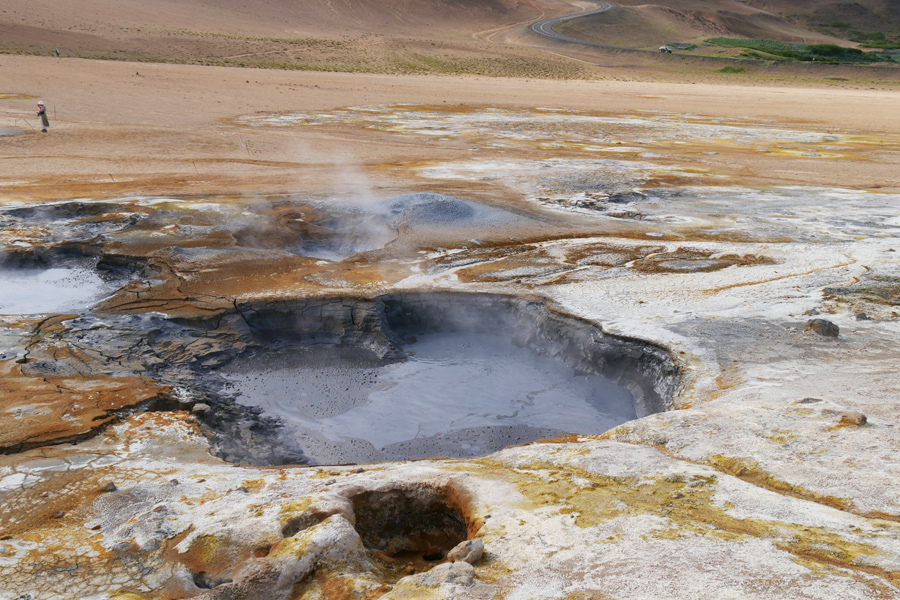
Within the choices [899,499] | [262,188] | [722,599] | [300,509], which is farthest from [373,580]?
[262,188]

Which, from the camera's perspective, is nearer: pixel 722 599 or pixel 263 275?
pixel 722 599

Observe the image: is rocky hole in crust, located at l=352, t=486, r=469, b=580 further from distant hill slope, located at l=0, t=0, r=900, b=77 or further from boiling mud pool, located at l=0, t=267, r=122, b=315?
distant hill slope, located at l=0, t=0, r=900, b=77

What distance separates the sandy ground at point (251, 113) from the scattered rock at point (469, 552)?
9.16m

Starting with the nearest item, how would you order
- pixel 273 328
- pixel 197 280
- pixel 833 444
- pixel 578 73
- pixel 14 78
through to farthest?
pixel 833 444 < pixel 273 328 < pixel 197 280 < pixel 14 78 < pixel 578 73

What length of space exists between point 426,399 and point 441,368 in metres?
0.58

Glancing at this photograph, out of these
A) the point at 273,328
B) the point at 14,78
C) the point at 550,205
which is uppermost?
the point at 14,78

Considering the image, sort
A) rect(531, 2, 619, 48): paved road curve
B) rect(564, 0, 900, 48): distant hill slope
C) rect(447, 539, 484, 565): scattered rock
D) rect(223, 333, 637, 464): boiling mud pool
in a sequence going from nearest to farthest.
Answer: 1. rect(447, 539, 484, 565): scattered rock
2. rect(223, 333, 637, 464): boiling mud pool
3. rect(531, 2, 619, 48): paved road curve
4. rect(564, 0, 900, 48): distant hill slope

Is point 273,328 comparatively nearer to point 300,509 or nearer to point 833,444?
point 300,509

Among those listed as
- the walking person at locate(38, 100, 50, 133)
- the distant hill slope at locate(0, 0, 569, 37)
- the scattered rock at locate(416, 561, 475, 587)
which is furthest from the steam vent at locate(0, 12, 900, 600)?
the distant hill slope at locate(0, 0, 569, 37)

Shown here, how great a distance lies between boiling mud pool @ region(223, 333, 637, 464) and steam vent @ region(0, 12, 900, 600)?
0.10ft

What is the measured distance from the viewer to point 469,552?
311 centimetres

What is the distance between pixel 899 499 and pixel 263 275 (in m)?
6.38

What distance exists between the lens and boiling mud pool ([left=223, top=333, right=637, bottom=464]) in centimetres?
584

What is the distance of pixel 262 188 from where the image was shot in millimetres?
11594
